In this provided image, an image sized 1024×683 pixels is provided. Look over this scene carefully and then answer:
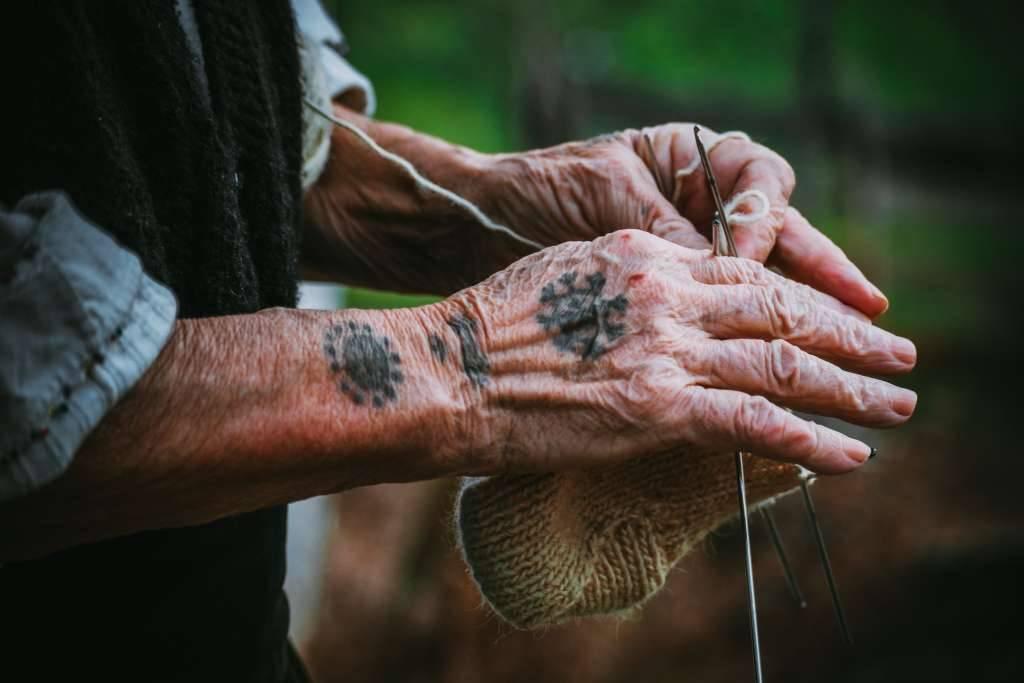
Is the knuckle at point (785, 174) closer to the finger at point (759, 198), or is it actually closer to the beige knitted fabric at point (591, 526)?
the finger at point (759, 198)

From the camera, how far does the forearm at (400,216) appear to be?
1482mm

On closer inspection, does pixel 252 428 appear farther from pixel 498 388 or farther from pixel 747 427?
pixel 747 427

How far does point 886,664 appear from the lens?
327cm

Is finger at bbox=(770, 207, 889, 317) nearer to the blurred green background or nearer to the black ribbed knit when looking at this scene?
the black ribbed knit

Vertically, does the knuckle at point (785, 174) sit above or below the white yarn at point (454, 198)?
above

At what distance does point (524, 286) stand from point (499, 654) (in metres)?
2.81

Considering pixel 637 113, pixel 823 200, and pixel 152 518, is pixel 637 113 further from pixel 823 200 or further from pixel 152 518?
pixel 152 518

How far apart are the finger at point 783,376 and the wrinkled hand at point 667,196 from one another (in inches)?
8.5

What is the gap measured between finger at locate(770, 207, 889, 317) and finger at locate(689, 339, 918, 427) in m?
0.19

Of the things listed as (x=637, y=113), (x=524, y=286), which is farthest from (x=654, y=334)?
(x=637, y=113)

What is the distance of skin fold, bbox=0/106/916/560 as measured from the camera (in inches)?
32.1

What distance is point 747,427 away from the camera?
3.01 feet

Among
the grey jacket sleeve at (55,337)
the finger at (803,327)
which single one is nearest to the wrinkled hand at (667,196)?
the finger at (803,327)

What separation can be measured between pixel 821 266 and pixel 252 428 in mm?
764
